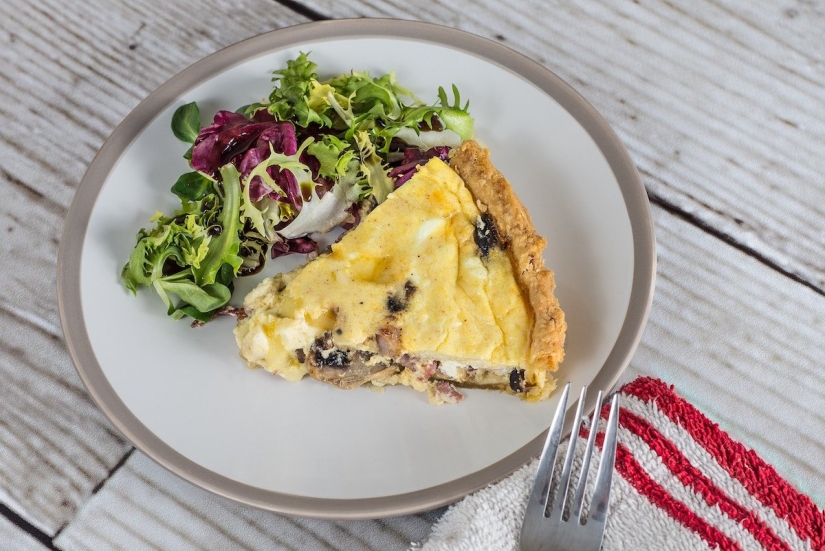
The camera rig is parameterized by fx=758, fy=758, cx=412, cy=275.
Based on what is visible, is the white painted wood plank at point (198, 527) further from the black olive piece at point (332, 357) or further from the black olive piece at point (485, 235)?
the black olive piece at point (485, 235)

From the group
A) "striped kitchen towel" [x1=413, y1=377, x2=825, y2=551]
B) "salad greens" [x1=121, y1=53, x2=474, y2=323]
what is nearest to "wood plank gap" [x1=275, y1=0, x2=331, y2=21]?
"salad greens" [x1=121, y1=53, x2=474, y2=323]

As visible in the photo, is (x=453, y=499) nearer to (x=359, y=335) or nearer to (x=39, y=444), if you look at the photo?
(x=359, y=335)

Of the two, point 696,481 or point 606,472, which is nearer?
point 606,472

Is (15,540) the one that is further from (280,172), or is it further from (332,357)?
(280,172)

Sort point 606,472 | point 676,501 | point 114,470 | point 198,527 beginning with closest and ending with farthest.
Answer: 1. point 606,472
2. point 676,501
3. point 198,527
4. point 114,470

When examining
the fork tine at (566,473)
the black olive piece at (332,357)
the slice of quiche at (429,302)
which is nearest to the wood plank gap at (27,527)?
the slice of quiche at (429,302)

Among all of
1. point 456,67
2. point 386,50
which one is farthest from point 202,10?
point 456,67

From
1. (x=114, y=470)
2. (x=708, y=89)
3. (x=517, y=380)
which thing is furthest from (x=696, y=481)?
(x=114, y=470)

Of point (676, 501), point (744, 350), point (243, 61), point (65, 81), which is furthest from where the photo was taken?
point (65, 81)
